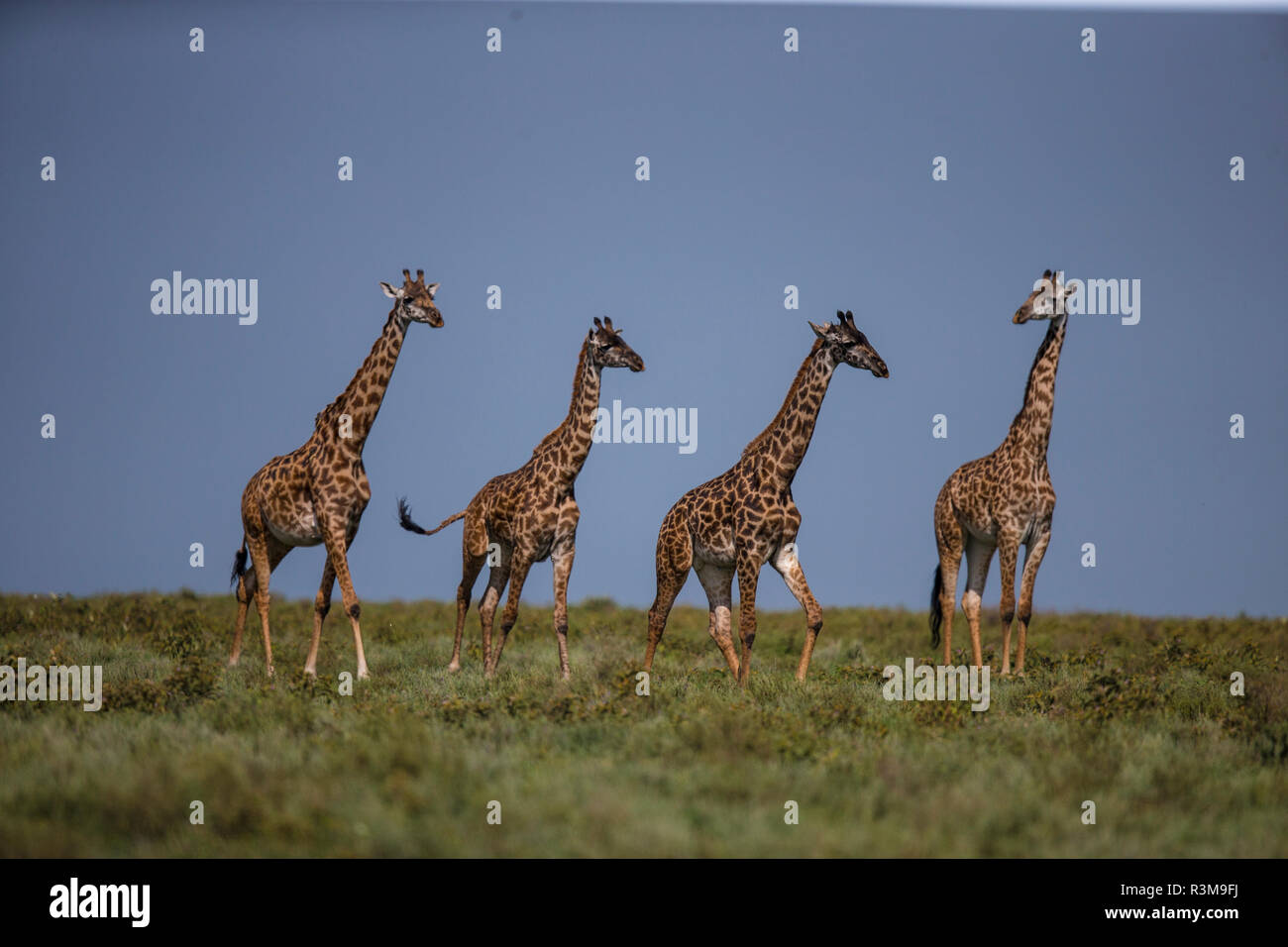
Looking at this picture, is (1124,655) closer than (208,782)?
No

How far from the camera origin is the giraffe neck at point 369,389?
12828mm

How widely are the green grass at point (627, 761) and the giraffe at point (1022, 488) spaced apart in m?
0.95

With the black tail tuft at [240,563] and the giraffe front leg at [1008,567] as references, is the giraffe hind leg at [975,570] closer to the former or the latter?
the giraffe front leg at [1008,567]

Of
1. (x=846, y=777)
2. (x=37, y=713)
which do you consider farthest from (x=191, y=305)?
(x=846, y=777)

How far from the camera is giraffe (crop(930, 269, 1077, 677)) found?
43.7ft

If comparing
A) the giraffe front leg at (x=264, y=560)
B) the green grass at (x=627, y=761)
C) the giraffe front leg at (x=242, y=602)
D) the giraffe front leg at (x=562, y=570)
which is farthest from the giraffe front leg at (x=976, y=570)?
the giraffe front leg at (x=242, y=602)

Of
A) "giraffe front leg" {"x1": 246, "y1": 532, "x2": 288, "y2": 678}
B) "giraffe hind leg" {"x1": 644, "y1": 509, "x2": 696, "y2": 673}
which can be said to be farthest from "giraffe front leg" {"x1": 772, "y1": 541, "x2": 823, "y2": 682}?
"giraffe front leg" {"x1": 246, "y1": 532, "x2": 288, "y2": 678}

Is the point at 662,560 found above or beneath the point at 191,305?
beneath

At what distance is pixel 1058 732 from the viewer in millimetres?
10430

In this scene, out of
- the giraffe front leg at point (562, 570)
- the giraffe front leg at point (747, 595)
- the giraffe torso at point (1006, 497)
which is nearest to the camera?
the giraffe front leg at point (747, 595)
